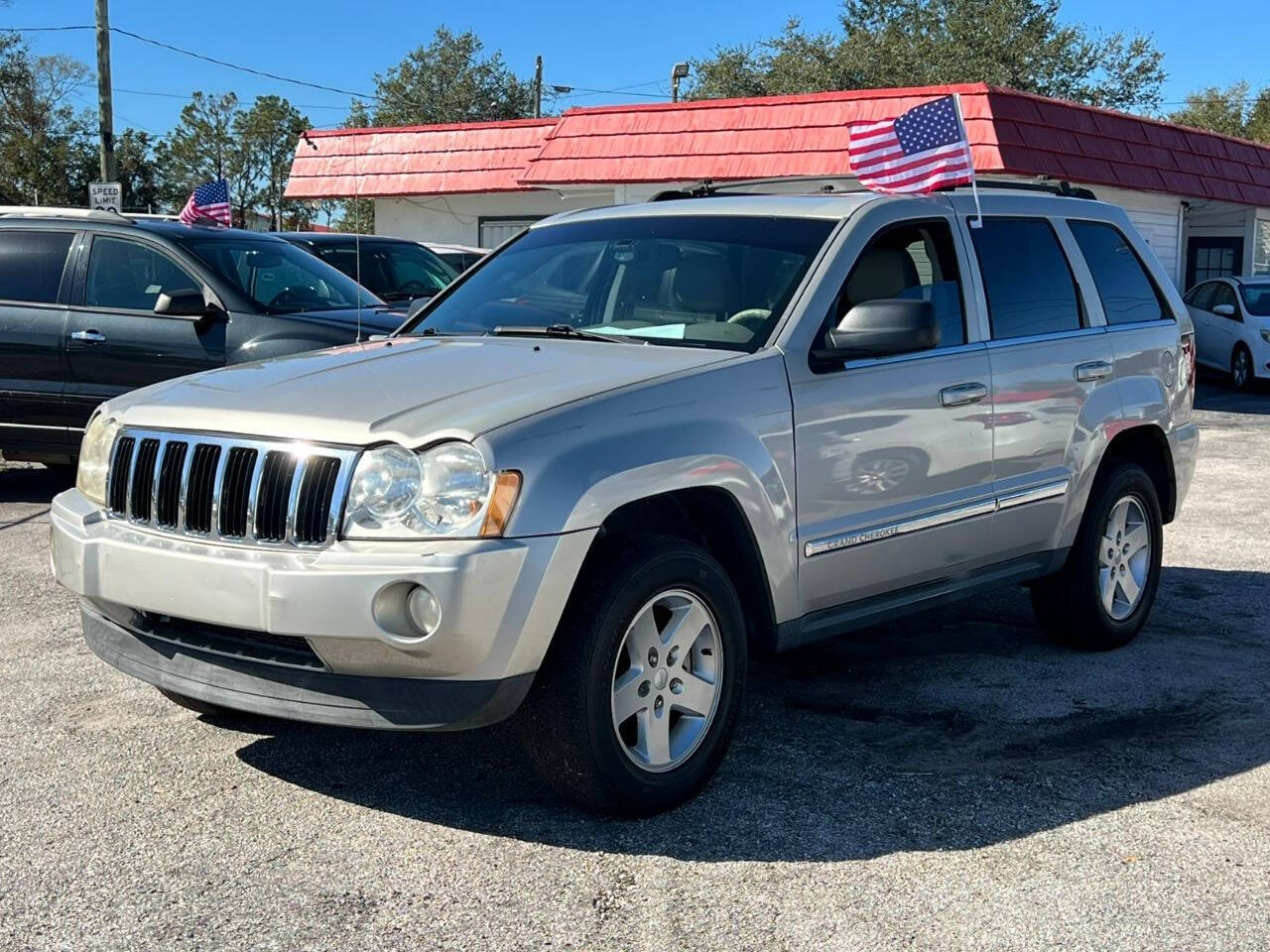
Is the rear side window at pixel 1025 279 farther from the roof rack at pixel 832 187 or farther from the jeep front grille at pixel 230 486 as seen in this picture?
the jeep front grille at pixel 230 486

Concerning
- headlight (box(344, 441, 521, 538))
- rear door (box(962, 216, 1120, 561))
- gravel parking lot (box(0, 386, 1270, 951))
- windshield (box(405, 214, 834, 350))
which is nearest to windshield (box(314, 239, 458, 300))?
gravel parking lot (box(0, 386, 1270, 951))

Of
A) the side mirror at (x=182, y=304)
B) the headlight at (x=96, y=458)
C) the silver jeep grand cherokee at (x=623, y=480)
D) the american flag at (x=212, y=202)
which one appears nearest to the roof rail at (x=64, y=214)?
the side mirror at (x=182, y=304)

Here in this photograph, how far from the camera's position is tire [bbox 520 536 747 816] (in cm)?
396

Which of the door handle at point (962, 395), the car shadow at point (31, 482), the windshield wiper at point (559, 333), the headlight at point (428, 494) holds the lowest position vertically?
the car shadow at point (31, 482)

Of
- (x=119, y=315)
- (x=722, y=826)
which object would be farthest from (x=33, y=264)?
(x=722, y=826)

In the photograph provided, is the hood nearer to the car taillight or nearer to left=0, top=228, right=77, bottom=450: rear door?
the car taillight

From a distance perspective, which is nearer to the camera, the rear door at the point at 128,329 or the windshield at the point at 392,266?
the rear door at the point at 128,329

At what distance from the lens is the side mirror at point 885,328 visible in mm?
4703

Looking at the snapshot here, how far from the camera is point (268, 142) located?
238 ft

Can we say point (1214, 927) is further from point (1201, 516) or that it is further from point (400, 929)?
point (1201, 516)

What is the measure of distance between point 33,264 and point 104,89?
19.1 metres

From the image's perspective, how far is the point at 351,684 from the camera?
387 centimetres

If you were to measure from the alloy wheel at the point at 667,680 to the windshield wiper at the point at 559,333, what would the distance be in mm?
1050

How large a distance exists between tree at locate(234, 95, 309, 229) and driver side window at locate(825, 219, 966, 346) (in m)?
68.3
